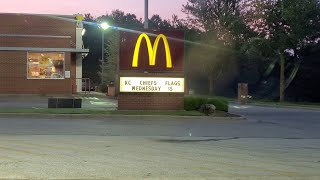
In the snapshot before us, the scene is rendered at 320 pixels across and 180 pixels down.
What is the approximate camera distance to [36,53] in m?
39.9

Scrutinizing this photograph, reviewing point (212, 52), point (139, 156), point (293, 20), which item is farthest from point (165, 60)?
point (212, 52)

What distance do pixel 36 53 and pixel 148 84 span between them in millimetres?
18039

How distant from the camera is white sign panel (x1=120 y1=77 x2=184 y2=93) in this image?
2447 cm

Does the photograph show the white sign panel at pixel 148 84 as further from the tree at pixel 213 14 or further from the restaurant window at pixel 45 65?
the tree at pixel 213 14

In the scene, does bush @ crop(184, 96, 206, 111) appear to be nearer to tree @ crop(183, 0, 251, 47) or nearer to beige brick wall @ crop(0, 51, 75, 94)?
beige brick wall @ crop(0, 51, 75, 94)

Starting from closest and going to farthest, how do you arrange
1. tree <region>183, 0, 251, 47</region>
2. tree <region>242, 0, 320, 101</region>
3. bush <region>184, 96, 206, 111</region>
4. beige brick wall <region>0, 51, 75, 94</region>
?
bush <region>184, 96, 206, 111</region>, beige brick wall <region>0, 51, 75, 94</region>, tree <region>242, 0, 320, 101</region>, tree <region>183, 0, 251, 47</region>

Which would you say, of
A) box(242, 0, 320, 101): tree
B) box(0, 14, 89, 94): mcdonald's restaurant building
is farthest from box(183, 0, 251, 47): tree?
box(0, 14, 89, 94): mcdonald's restaurant building

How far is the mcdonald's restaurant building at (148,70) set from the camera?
24.4m

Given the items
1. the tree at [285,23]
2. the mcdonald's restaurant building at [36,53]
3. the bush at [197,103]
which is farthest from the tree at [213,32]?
the bush at [197,103]

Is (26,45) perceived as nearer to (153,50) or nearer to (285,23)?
(153,50)

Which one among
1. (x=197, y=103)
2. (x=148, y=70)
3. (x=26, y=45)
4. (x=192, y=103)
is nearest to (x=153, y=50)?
(x=148, y=70)

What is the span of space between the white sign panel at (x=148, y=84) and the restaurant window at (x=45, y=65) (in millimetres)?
16913

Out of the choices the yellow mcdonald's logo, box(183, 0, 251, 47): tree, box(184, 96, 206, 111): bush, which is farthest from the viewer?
box(183, 0, 251, 47): tree

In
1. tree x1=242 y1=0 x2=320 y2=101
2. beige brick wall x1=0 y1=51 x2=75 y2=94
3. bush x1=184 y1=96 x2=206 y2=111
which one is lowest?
bush x1=184 y1=96 x2=206 y2=111
